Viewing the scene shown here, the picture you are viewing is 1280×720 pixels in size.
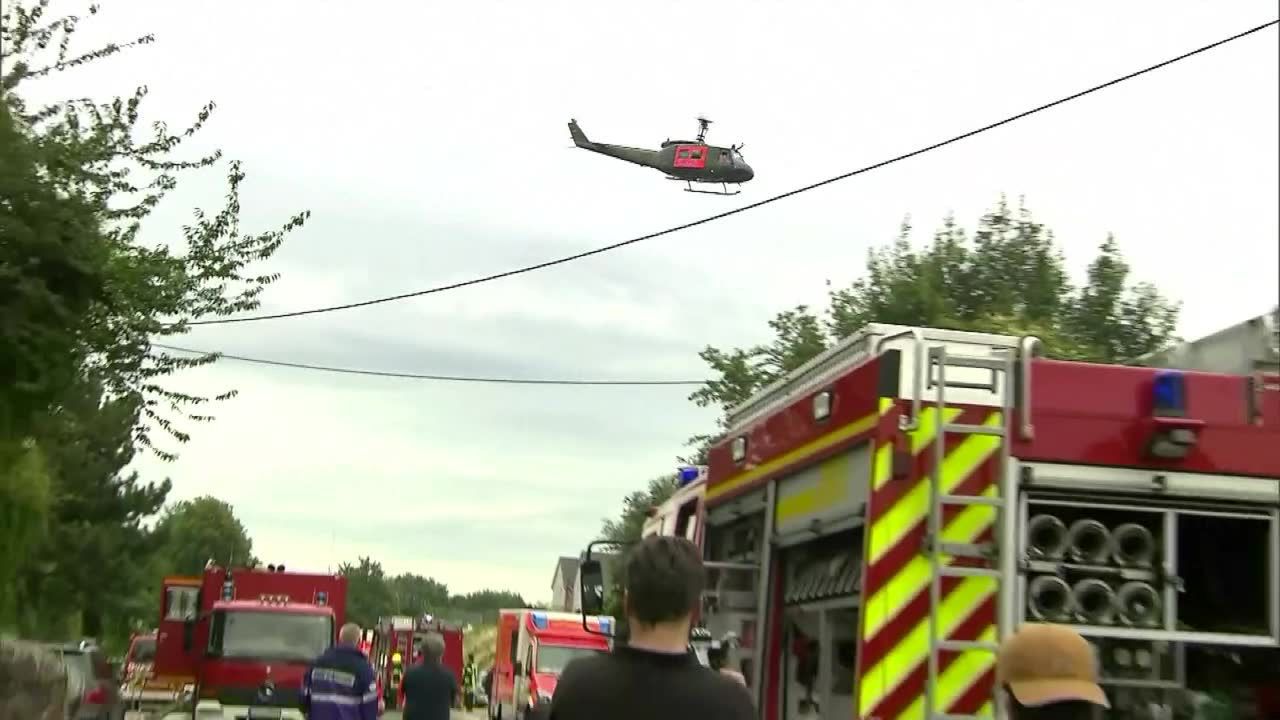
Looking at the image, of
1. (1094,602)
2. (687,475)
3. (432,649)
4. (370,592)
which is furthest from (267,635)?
(370,592)

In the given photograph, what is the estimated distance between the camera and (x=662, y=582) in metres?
3.63

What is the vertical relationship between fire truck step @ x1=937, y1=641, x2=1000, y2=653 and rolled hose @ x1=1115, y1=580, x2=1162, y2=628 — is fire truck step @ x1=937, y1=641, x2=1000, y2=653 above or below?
below

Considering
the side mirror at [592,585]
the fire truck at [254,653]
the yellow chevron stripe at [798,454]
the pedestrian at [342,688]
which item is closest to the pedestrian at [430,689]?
the pedestrian at [342,688]

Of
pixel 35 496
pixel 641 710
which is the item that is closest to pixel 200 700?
pixel 35 496

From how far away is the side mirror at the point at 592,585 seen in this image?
8125 millimetres

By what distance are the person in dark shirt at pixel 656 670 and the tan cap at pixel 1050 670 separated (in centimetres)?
85

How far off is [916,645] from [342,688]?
22.2 ft

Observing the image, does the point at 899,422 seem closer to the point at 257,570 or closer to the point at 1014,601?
the point at 1014,601

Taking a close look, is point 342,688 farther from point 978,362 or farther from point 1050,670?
point 1050,670

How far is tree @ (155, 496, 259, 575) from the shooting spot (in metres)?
83.5

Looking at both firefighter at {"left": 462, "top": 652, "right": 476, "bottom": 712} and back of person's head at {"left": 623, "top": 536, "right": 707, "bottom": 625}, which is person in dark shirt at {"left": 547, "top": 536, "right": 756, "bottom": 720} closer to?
back of person's head at {"left": 623, "top": 536, "right": 707, "bottom": 625}

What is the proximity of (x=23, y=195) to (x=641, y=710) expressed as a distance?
10.4 metres

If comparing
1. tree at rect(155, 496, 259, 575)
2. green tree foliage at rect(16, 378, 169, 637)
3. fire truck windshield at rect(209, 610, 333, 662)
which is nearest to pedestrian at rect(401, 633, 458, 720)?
fire truck windshield at rect(209, 610, 333, 662)

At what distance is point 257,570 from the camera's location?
20.3 metres
